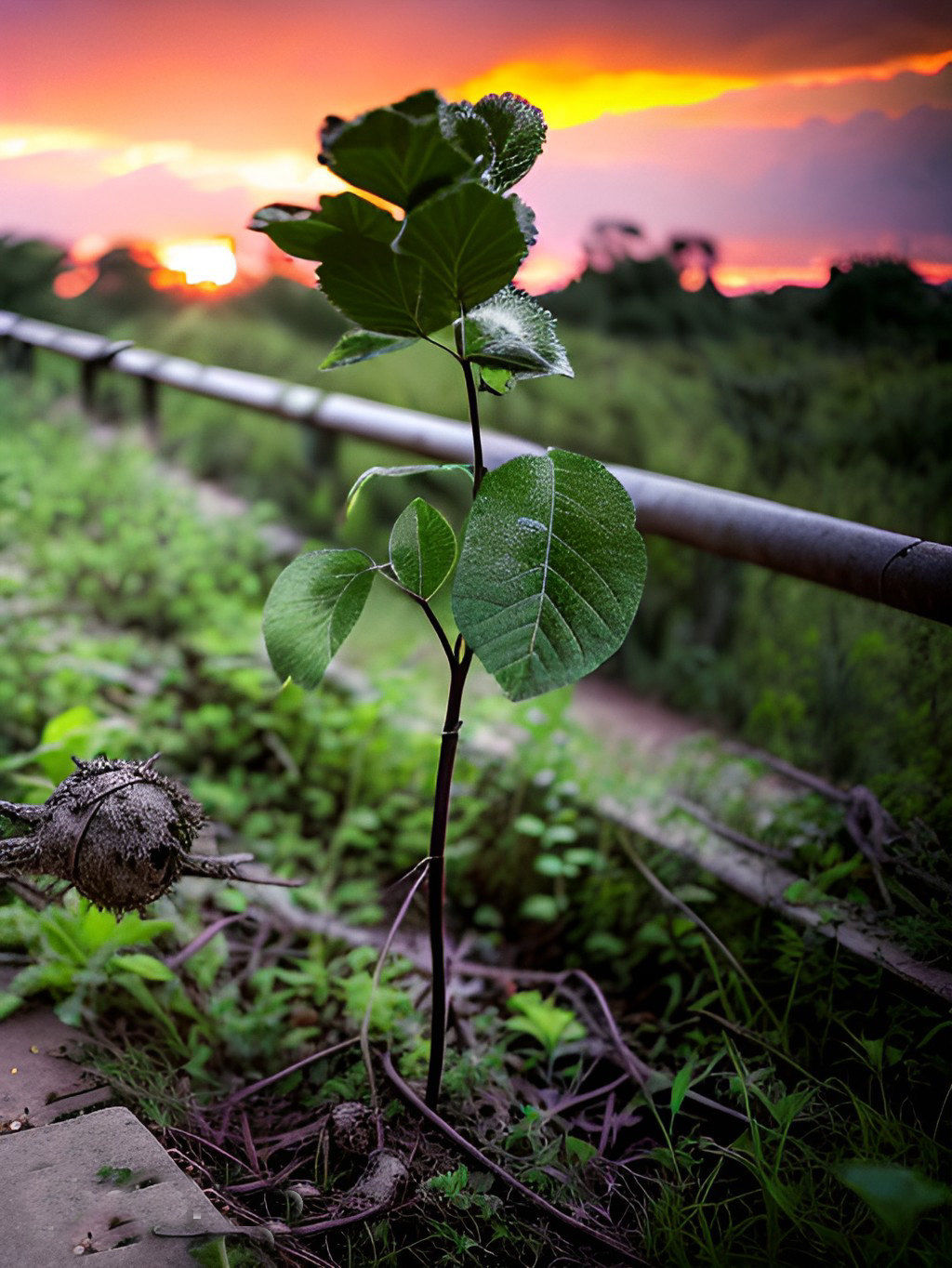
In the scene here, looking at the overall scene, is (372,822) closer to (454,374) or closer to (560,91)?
(560,91)

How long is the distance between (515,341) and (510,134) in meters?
0.23

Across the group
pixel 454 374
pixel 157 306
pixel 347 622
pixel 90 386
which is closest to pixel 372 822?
pixel 347 622

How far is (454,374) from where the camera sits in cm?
404

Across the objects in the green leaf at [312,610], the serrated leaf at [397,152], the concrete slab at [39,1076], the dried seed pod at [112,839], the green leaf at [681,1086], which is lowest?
the green leaf at [681,1086]

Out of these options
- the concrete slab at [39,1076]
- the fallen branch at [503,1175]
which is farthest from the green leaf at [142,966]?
the fallen branch at [503,1175]

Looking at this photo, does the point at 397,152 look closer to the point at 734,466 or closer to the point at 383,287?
the point at 383,287

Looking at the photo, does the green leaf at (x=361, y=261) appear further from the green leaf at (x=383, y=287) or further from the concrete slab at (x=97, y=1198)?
the concrete slab at (x=97, y=1198)

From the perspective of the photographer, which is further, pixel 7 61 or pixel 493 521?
pixel 7 61

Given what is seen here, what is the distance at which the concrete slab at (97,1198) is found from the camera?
872 millimetres

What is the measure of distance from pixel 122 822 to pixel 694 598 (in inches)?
91.5

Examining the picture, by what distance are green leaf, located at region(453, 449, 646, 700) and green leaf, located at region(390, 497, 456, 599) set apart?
10 centimetres

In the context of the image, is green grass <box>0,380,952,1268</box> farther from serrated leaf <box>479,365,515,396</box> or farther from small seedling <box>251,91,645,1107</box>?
serrated leaf <box>479,365,515,396</box>

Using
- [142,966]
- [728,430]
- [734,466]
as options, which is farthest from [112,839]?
[728,430]

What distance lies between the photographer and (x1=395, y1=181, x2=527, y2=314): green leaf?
80 cm
